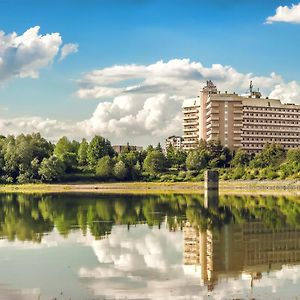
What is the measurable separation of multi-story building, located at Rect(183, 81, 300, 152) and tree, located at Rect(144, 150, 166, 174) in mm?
30176

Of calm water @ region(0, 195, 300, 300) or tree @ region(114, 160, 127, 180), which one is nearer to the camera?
calm water @ region(0, 195, 300, 300)

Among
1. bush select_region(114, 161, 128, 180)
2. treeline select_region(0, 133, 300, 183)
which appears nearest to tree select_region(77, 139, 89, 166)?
treeline select_region(0, 133, 300, 183)

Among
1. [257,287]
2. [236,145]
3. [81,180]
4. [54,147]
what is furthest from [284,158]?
[257,287]

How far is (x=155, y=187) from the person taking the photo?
137 metres

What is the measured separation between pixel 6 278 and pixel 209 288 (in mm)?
9467

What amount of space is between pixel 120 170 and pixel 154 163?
9.56 m

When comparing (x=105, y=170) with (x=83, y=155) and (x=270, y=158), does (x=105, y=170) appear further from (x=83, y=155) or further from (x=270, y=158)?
(x=270, y=158)

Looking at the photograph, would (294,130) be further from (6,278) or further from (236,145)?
(6,278)

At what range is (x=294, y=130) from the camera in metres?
193

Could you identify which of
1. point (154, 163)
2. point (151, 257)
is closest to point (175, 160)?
point (154, 163)

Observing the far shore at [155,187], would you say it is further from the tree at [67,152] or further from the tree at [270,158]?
the tree at [67,152]

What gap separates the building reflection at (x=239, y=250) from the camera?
30.8 m

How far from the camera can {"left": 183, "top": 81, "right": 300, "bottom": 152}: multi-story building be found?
592 ft

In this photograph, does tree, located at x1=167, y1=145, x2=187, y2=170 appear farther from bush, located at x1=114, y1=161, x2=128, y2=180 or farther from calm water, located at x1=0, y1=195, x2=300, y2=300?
calm water, located at x1=0, y1=195, x2=300, y2=300
